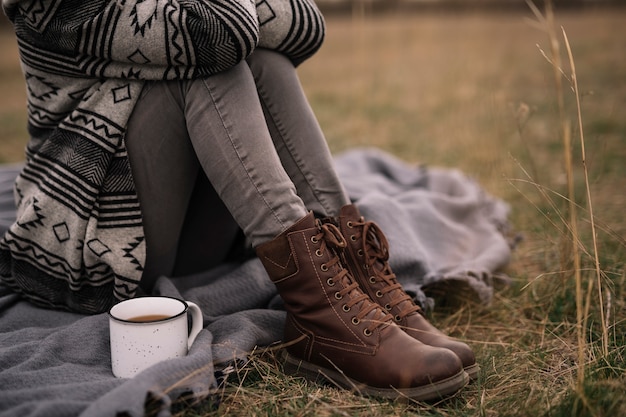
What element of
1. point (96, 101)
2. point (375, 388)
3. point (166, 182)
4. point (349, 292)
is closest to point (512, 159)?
point (349, 292)

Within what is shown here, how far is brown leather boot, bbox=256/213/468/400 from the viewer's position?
121 cm

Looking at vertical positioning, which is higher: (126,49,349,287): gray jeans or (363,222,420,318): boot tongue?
(126,49,349,287): gray jeans

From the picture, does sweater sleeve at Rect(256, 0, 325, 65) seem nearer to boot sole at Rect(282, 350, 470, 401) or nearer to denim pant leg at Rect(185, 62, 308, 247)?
denim pant leg at Rect(185, 62, 308, 247)

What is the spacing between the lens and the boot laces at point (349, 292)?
50.2 inches

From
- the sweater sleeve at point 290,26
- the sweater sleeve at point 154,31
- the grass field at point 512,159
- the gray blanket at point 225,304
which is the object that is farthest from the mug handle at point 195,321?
the sweater sleeve at point 290,26

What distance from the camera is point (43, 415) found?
1073mm

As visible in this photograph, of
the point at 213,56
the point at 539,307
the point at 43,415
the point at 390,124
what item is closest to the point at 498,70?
the point at 390,124

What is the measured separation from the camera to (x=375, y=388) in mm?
1252

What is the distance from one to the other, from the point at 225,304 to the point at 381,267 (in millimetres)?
441

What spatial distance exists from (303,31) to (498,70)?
404cm

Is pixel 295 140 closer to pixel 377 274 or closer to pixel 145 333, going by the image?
pixel 377 274

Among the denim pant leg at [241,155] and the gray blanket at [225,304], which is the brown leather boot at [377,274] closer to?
the denim pant leg at [241,155]

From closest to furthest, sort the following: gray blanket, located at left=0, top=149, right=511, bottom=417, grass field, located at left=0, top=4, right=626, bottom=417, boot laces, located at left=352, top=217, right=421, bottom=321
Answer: gray blanket, located at left=0, top=149, right=511, bottom=417
grass field, located at left=0, top=4, right=626, bottom=417
boot laces, located at left=352, top=217, right=421, bottom=321

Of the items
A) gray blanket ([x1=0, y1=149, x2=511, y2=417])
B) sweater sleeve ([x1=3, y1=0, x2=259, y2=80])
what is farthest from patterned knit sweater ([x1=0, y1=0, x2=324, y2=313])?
gray blanket ([x1=0, y1=149, x2=511, y2=417])
